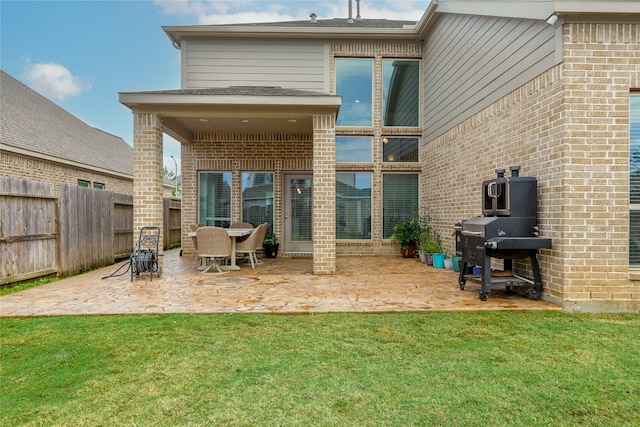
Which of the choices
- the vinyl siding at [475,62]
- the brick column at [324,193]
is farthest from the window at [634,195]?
the brick column at [324,193]

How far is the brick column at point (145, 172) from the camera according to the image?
239 inches

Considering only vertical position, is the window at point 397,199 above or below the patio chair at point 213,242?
above

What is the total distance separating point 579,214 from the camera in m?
3.93

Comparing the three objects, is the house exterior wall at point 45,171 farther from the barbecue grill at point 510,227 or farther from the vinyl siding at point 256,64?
the barbecue grill at point 510,227

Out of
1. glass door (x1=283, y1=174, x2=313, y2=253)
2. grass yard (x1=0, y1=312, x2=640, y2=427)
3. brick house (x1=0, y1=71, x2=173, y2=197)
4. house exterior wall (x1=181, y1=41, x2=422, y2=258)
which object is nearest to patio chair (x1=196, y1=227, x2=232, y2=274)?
grass yard (x1=0, y1=312, x2=640, y2=427)

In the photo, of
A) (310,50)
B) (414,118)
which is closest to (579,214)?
(414,118)

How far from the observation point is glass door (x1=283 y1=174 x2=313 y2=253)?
905 centimetres

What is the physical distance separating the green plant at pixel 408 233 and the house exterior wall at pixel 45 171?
805 centimetres

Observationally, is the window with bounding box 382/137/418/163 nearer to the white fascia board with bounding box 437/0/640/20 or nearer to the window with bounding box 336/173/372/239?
the window with bounding box 336/173/372/239

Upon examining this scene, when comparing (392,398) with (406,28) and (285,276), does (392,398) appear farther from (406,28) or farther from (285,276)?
(406,28)

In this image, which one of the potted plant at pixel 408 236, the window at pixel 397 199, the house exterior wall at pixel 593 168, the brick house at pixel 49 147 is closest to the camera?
the house exterior wall at pixel 593 168

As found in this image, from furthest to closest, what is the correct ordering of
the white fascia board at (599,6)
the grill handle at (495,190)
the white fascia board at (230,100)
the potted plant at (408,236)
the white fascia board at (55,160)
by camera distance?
the white fascia board at (55,160) → the potted plant at (408,236) → the white fascia board at (230,100) → the grill handle at (495,190) → the white fascia board at (599,6)

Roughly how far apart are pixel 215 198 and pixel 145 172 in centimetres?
291

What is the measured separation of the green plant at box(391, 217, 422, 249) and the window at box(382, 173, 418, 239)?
14.9 inches
